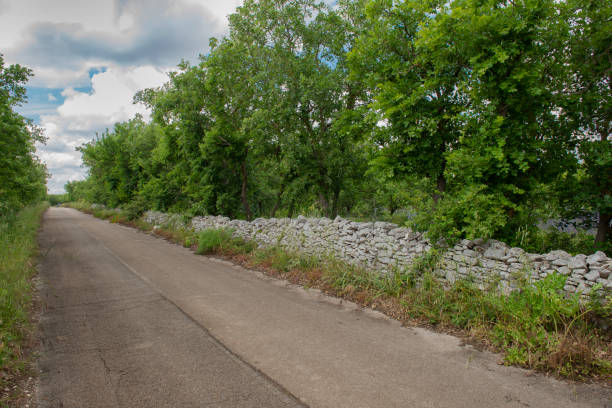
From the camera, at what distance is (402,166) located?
784cm

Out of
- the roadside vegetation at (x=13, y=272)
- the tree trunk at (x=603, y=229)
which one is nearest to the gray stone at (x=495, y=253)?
the tree trunk at (x=603, y=229)

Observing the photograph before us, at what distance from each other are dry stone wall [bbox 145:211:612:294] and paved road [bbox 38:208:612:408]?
136 centimetres

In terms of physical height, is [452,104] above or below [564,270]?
above

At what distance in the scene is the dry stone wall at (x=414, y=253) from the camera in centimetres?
458

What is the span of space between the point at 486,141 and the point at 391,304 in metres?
3.55

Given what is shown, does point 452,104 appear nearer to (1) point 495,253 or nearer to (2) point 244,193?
(1) point 495,253

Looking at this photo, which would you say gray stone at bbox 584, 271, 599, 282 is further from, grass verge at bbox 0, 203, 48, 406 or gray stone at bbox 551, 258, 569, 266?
grass verge at bbox 0, 203, 48, 406

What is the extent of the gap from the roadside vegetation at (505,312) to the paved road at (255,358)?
31 cm

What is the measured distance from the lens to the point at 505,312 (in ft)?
15.8

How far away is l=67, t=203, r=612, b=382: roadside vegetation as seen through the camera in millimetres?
3965

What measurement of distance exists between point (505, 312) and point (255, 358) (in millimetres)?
3681

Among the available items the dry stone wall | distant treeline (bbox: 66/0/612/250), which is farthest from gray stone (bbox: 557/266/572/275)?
distant treeline (bbox: 66/0/612/250)

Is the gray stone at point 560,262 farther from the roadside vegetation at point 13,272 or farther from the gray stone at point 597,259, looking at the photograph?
the roadside vegetation at point 13,272

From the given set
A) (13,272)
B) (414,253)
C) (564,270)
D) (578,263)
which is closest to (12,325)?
(13,272)
